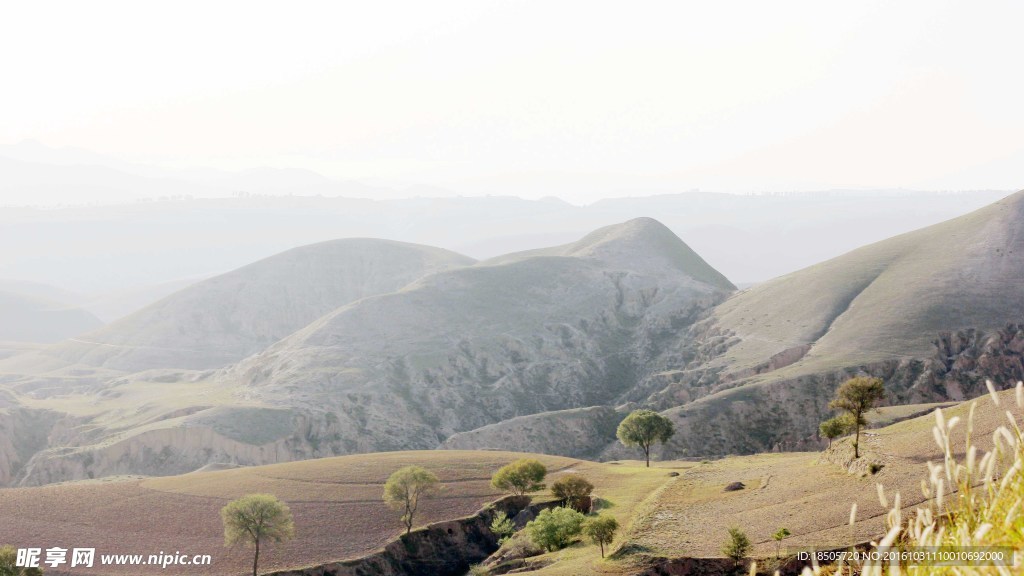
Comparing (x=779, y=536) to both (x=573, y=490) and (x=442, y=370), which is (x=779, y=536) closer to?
(x=573, y=490)

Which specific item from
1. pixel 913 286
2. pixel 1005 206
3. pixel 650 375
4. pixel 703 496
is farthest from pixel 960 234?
pixel 703 496

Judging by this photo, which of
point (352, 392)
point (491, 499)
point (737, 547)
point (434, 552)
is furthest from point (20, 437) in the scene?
point (737, 547)

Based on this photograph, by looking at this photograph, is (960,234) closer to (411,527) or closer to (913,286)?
(913,286)

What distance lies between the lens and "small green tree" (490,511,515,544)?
69125 mm

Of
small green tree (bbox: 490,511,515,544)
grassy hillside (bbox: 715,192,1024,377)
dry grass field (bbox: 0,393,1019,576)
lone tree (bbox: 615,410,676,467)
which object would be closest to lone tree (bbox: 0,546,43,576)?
dry grass field (bbox: 0,393,1019,576)

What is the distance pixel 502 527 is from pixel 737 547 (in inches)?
1149

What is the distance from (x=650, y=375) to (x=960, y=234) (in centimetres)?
7652

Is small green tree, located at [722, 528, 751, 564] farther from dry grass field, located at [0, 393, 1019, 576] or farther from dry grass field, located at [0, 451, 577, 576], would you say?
dry grass field, located at [0, 451, 577, 576]

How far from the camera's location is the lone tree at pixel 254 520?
6209 centimetres

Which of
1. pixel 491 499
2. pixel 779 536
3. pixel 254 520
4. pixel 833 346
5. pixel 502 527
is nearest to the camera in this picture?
pixel 779 536

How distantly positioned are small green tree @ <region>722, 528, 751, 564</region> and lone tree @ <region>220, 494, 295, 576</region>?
36.8 metres

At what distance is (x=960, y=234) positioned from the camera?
172375 mm

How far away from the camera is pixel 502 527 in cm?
6912

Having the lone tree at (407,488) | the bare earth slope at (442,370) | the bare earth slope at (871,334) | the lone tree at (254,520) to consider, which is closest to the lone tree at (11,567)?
the lone tree at (254,520)
